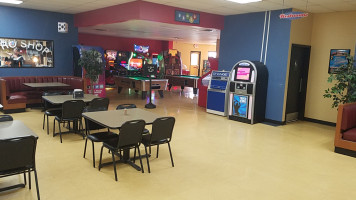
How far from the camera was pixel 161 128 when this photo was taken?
427 centimetres

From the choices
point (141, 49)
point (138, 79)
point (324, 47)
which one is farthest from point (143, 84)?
point (324, 47)

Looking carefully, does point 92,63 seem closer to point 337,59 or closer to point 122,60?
point 122,60

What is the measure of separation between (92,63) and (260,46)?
545 centimetres

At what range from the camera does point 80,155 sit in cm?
496

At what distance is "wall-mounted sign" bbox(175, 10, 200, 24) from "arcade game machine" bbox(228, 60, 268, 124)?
6.07ft

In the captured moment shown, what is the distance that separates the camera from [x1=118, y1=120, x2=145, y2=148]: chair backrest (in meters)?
3.87

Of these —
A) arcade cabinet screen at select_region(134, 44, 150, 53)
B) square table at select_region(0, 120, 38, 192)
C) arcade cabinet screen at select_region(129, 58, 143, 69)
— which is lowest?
square table at select_region(0, 120, 38, 192)

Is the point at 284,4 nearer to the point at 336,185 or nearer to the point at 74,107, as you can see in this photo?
the point at 336,185

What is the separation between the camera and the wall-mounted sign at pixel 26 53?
9.05 m

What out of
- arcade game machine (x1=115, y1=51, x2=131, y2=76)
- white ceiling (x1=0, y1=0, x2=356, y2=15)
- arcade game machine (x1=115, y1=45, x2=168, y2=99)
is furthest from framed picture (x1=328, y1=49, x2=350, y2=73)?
arcade game machine (x1=115, y1=51, x2=131, y2=76)

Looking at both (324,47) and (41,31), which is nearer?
(324,47)

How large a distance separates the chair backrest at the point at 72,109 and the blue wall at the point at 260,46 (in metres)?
5.16

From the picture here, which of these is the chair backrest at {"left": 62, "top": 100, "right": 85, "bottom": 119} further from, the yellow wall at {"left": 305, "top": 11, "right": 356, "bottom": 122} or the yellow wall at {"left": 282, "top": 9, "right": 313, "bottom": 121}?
the yellow wall at {"left": 305, "top": 11, "right": 356, "bottom": 122}

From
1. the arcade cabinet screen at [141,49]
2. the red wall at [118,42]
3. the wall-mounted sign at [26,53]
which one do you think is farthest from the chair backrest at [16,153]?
the arcade cabinet screen at [141,49]
